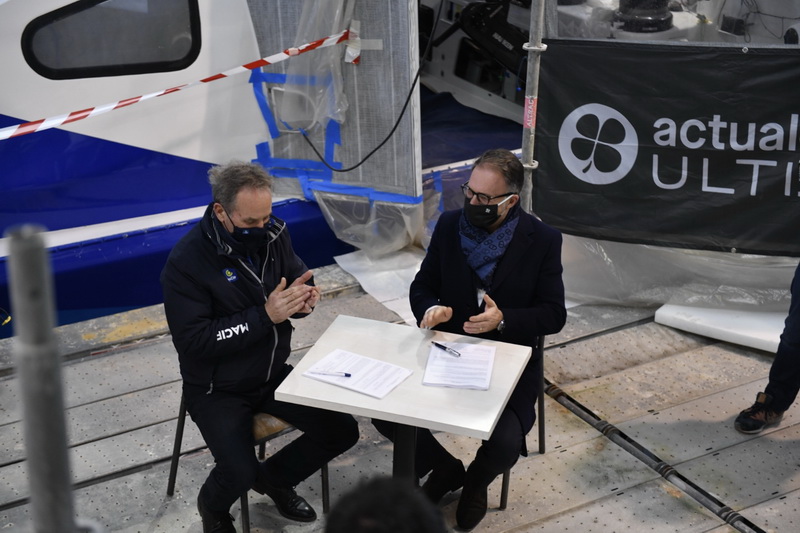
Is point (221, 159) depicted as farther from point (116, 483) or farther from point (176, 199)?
point (116, 483)

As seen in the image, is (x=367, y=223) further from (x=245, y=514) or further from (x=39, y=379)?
(x=39, y=379)

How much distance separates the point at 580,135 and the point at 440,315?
1755 mm

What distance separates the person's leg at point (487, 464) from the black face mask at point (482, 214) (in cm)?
67

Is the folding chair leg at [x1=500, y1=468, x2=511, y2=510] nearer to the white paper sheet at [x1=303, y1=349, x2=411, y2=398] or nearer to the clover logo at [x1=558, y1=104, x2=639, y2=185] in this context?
the white paper sheet at [x1=303, y1=349, x2=411, y2=398]

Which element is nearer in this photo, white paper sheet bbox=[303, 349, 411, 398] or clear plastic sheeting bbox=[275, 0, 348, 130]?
white paper sheet bbox=[303, 349, 411, 398]

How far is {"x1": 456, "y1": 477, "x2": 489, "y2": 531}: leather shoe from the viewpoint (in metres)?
3.15

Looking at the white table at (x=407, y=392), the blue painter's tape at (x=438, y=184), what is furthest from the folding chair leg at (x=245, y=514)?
the blue painter's tape at (x=438, y=184)

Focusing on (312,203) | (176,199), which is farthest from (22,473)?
(312,203)

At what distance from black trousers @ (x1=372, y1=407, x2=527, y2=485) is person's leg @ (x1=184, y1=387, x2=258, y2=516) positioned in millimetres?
497

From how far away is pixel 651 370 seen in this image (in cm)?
425

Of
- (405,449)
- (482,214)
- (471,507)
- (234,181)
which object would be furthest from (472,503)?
(234,181)

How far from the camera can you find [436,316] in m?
3.07

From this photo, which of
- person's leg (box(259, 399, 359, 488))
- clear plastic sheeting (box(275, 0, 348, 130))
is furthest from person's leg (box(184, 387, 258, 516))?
clear plastic sheeting (box(275, 0, 348, 130))

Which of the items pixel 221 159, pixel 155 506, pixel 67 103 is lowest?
pixel 155 506
